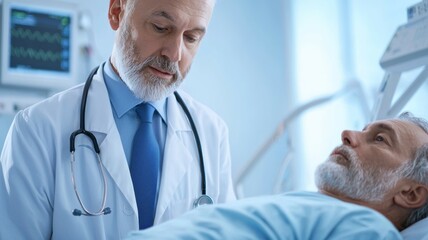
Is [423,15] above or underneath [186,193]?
above

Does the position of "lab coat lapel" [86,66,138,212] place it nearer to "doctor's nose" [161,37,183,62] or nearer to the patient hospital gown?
"doctor's nose" [161,37,183,62]

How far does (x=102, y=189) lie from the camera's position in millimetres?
1468

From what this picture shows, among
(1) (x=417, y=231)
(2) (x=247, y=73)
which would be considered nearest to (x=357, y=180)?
(1) (x=417, y=231)

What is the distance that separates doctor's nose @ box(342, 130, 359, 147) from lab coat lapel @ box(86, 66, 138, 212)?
601 millimetres

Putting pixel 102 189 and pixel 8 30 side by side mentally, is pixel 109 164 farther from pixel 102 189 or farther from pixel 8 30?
pixel 8 30

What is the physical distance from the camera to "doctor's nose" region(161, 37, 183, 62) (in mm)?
1513

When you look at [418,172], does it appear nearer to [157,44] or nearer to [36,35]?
[157,44]

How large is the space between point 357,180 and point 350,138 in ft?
0.45

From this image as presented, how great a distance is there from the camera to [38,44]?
116 inches

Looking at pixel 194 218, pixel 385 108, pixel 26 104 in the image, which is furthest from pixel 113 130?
pixel 26 104

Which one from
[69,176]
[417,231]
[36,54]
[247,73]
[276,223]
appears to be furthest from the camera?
[247,73]

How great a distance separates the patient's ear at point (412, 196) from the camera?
4.75 feet

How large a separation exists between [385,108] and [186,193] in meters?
0.73

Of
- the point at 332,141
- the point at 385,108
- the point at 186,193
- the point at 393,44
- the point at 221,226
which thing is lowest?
the point at 332,141
